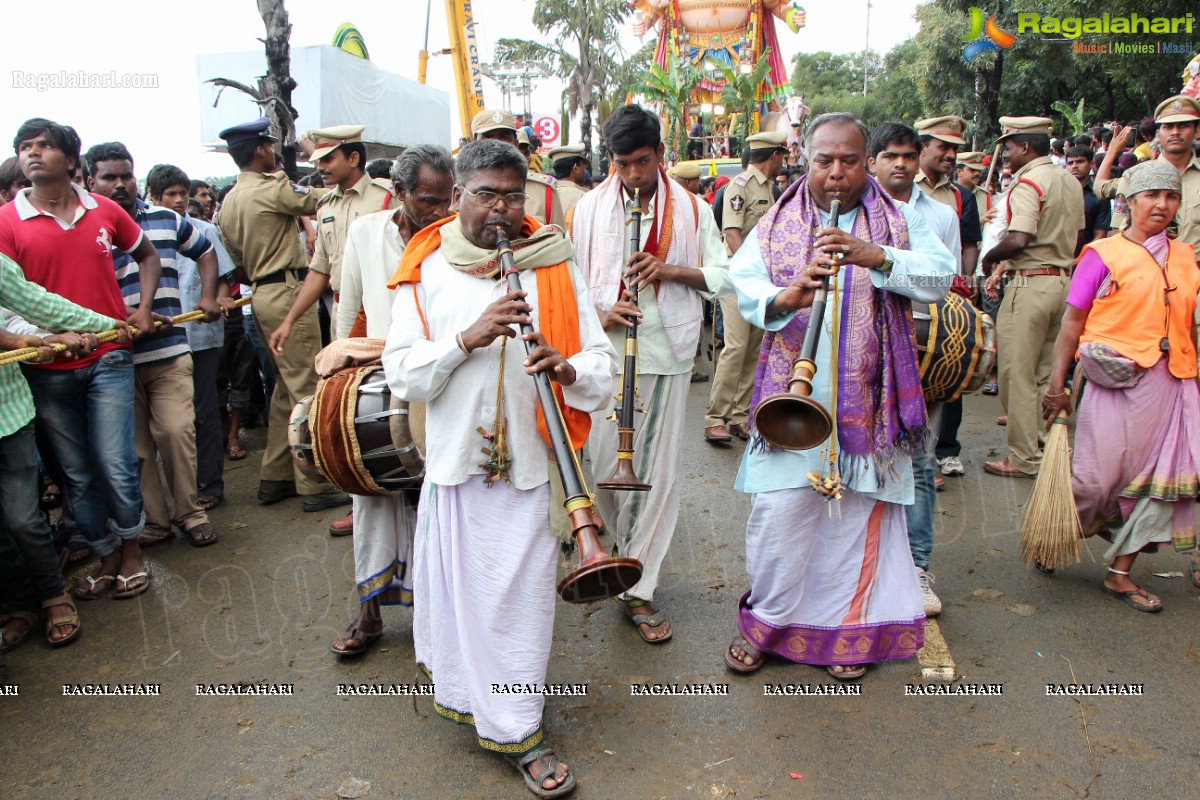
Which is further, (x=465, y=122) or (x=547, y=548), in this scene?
(x=465, y=122)

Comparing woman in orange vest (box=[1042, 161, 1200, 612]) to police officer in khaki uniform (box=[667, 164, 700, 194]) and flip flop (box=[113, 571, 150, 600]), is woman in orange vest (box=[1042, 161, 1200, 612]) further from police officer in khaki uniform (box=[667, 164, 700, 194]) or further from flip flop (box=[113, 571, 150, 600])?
police officer in khaki uniform (box=[667, 164, 700, 194])

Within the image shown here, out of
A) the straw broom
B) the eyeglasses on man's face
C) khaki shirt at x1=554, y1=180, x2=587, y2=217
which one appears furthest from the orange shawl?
khaki shirt at x1=554, y1=180, x2=587, y2=217

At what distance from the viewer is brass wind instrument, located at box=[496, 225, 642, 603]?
2.42 meters

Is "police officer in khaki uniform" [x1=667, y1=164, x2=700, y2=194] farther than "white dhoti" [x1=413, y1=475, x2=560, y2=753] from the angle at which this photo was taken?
Yes

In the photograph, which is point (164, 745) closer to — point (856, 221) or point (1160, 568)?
point (856, 221)

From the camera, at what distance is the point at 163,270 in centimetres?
497

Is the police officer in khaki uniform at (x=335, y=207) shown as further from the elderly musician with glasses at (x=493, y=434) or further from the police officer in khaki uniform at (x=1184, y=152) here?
the police officer in khaki uniform at (x=1184, y=152)

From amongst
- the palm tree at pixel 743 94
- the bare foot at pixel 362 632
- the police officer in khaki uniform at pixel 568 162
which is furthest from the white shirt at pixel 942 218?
the palm tree at pixel 743 94

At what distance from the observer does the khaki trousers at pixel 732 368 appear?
6.70m

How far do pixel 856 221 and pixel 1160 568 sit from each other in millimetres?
2562

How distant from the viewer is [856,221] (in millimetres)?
3342

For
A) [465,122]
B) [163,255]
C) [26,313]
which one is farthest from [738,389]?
[465,122]

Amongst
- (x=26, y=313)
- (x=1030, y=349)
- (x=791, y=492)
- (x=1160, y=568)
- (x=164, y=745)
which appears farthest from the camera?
(x=1030, y=349)

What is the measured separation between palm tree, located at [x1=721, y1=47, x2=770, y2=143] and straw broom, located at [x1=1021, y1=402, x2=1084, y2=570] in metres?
25.9
